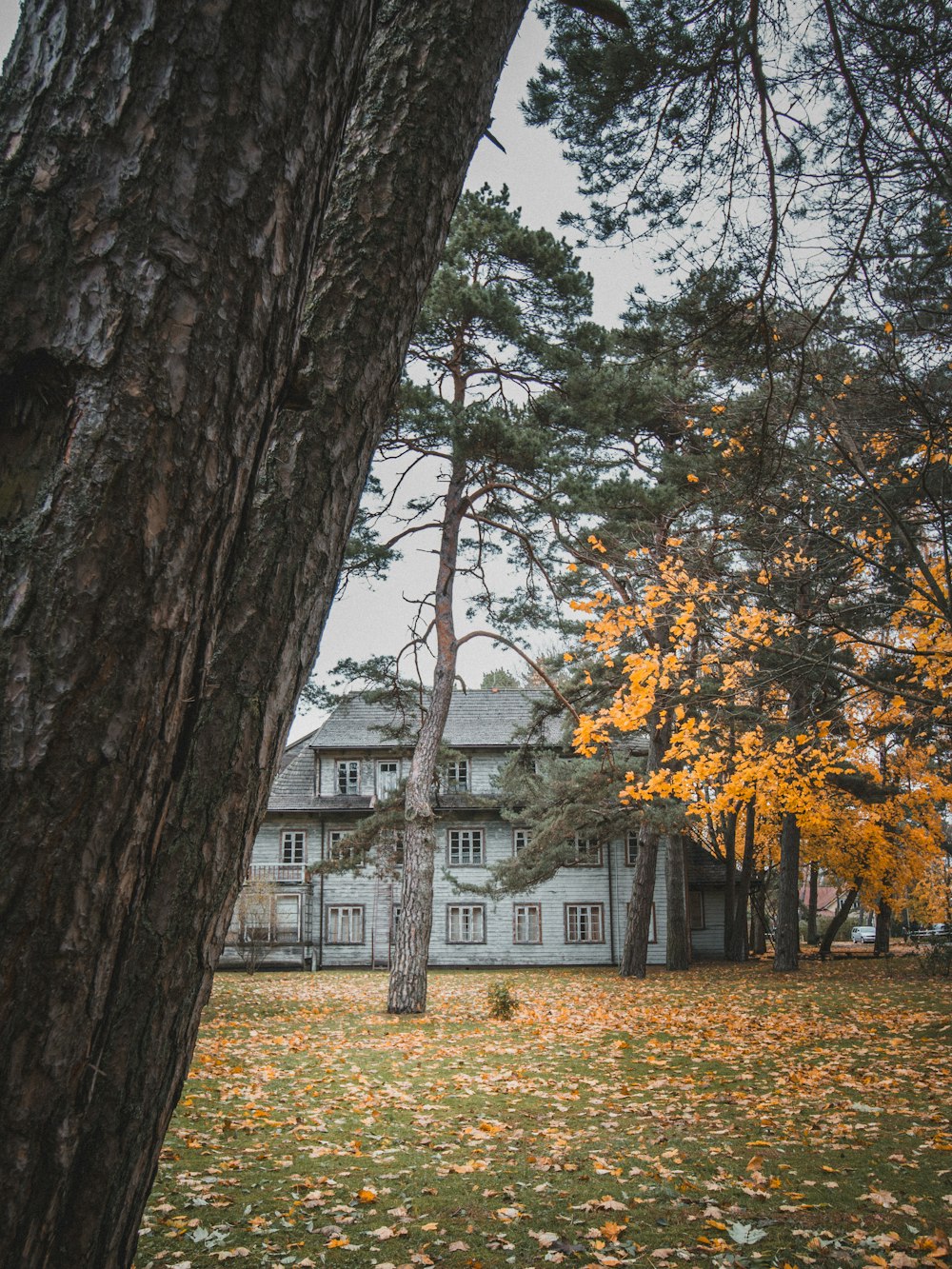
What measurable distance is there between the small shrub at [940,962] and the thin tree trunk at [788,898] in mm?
2999

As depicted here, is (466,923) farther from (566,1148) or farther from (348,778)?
(566,1148)

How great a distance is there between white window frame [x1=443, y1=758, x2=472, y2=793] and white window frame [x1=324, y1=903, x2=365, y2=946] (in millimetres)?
5180

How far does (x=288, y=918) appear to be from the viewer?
30219mm

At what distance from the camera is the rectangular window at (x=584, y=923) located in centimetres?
3020

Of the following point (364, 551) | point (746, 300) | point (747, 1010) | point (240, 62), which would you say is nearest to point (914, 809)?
point (747, 1010)

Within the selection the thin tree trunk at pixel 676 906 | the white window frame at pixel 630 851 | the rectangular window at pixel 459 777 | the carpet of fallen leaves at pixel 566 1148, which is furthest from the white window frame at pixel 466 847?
the carpet of fallen leaves at pixel 566 1148

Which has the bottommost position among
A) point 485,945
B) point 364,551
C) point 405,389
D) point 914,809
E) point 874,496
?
point 485,945

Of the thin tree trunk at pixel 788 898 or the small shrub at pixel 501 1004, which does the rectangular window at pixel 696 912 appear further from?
the small shrub at pixel 501 1004

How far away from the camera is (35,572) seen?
1.21m

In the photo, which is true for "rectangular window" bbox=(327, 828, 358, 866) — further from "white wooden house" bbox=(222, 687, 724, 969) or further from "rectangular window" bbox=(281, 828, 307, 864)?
"rectangular window" bbox=(281, 828, 307, 864)

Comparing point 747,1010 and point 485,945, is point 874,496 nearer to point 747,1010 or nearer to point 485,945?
point 747,1010

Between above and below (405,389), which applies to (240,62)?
below

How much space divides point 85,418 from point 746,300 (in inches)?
190

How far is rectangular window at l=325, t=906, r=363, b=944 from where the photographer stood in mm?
30375
